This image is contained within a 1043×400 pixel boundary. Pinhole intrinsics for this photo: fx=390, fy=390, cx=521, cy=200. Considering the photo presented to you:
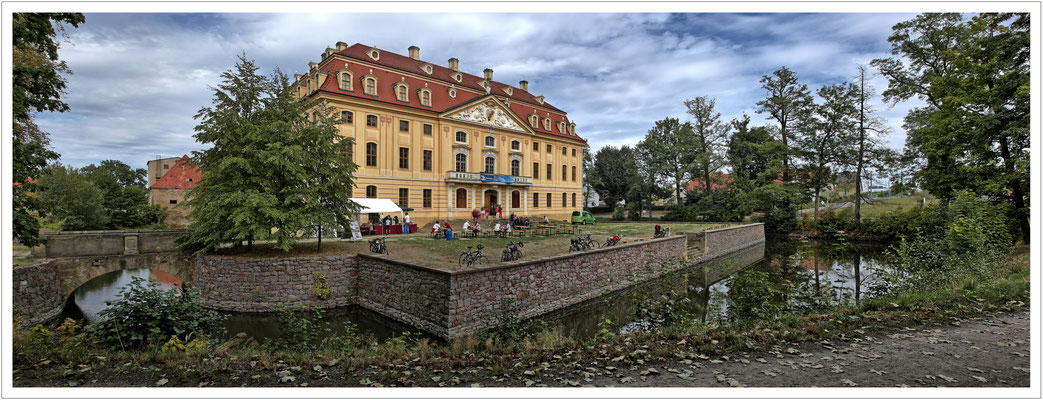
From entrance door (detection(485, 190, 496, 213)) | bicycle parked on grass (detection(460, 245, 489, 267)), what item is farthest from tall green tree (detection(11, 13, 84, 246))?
entrance door (detection(485, 190, 496, 213))

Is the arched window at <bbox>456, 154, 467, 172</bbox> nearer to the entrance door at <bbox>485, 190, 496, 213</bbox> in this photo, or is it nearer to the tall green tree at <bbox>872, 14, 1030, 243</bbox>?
the entrance door at <bbox>485, 190, 496, 213</bbox>

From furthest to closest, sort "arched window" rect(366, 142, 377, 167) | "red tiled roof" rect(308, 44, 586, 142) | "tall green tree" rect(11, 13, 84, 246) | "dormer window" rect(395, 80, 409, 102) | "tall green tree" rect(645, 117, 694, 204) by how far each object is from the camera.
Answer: "tall green tree" rect(645, 117, 694, 204)
"dormer window" rect(395, 80, 409, 102)
"arched window" rect(366, 142, 377, 167)
"red tiled roof" rect(308, 44, 586, 142)
"tall green tree" rect(11, 13, 84, 246)

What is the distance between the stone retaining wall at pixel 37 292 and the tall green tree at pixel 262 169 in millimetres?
2970

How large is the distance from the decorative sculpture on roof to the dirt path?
25.9 meters

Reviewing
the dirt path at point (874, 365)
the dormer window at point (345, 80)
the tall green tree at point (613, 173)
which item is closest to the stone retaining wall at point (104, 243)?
the dormer window at point (345, 80)

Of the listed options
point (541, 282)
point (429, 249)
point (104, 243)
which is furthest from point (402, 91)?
→ point (541, 282)

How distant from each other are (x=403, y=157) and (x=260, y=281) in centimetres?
1574

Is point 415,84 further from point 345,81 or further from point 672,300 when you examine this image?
point 672,300

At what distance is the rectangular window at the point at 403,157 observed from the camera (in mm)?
26188

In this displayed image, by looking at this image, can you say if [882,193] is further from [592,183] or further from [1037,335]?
[1037,335]

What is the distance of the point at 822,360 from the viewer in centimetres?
483

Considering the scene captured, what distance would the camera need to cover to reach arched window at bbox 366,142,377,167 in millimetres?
24562

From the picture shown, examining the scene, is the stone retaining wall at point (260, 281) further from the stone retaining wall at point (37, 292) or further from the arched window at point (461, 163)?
the arched window at point (461, 163)

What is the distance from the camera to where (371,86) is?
24656 mm
